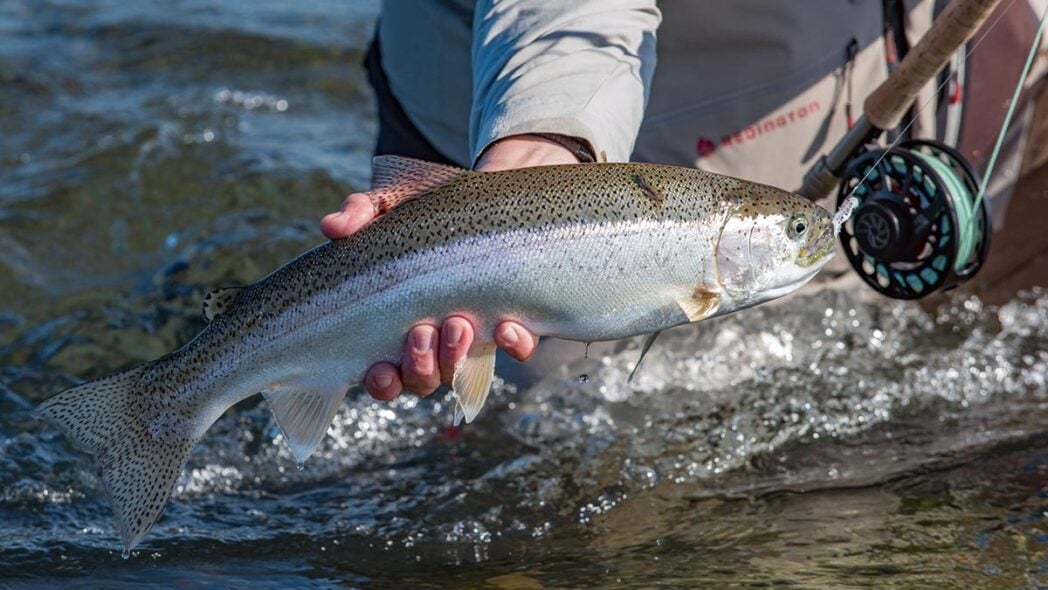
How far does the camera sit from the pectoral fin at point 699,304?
256 cm

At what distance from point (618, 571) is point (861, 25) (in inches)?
77.1

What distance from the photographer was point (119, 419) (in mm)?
2861

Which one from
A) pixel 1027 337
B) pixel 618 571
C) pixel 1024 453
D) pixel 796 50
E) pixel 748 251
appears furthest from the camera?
pixel 1027 337

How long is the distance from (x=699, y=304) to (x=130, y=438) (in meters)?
1.29

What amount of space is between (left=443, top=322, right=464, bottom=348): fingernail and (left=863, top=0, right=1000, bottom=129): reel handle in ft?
4.63

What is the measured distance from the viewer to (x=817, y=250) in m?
2.61

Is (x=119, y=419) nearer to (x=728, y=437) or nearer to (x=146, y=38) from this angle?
(x=728, y=437)

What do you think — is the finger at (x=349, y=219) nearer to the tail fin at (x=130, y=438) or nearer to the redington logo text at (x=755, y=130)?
the tail fin at (x=130, y=438)

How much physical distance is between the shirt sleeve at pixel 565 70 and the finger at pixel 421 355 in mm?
551

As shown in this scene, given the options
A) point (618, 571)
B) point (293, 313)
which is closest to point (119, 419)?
point (293, 313)

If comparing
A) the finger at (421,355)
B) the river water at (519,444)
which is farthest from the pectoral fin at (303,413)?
the river water at (519,444)

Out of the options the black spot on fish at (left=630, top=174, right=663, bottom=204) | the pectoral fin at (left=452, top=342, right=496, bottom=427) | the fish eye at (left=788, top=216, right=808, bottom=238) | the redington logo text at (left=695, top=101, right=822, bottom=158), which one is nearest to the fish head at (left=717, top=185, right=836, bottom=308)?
the fish eye at (left=788, top=216, right=808, bottom=238)

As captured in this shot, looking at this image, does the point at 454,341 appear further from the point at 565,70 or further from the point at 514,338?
the point at 565,70

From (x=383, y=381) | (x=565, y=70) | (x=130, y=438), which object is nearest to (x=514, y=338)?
(x=383, y=381)
